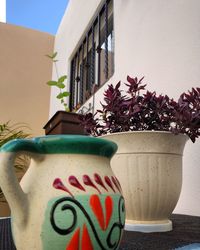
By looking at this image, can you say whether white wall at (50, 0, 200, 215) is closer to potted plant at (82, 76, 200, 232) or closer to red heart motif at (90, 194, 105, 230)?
potted plant at (82, 76, 200, 232)

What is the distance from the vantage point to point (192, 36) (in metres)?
1.03

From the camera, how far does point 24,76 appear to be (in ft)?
11.4

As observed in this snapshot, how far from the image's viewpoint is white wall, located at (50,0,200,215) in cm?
96

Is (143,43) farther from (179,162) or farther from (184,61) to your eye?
(179,162)

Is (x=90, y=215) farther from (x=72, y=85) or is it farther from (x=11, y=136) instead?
(x=11, y=136)

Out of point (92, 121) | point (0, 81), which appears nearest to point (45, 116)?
point (0, 81)

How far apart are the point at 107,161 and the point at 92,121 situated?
32 centimetres

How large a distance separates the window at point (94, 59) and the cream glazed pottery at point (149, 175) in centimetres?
123

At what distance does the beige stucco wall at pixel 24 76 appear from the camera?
11.0ft

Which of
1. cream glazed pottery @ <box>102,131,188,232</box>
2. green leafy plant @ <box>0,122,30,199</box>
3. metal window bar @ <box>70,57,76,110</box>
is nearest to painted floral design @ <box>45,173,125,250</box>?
cream glazed pottery @ <box>102,131,188,232</box>

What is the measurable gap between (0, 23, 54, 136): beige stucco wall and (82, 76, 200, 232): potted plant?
2859 mm

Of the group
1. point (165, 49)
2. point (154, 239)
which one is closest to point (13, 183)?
point (154, 239)

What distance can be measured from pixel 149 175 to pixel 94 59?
1886mm

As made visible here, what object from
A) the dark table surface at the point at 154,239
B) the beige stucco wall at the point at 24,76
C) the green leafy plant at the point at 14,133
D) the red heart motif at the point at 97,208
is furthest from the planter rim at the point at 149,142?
the beige stucco wall at the point at 24,76
